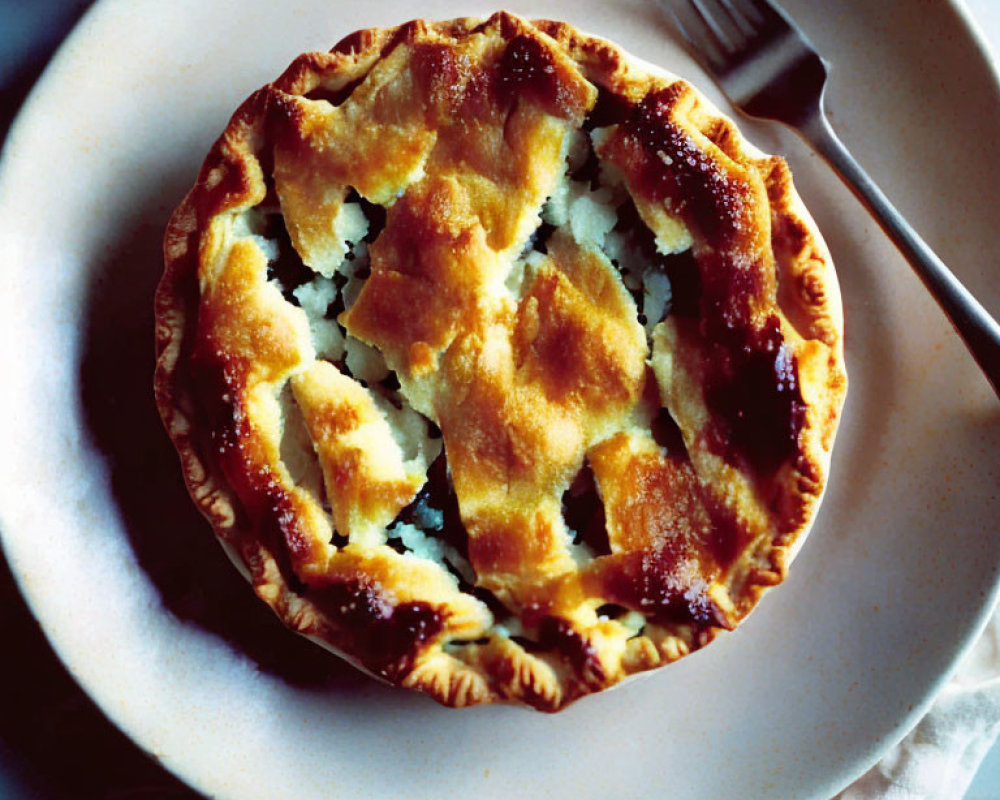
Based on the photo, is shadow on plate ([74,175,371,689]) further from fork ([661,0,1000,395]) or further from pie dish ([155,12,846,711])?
fork ([661,0,1000,395])

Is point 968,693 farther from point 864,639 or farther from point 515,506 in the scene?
point 515,506

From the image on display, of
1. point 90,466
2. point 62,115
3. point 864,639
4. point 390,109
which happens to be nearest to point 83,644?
point 90,466

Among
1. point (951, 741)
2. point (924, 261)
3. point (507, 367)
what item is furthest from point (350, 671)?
point (924, 261)

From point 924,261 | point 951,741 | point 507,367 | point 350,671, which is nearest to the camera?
point 507,367

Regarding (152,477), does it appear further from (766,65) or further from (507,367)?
(766,65)

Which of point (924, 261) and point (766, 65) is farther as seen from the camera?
point (766, 65)

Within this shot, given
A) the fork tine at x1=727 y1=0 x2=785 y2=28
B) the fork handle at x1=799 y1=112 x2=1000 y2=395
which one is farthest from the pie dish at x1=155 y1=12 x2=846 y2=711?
the fork tine at x1=727 y1=0 x2=785 y2=28

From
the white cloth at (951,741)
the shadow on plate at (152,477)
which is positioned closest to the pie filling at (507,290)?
the shadow on plate at (152,477)
